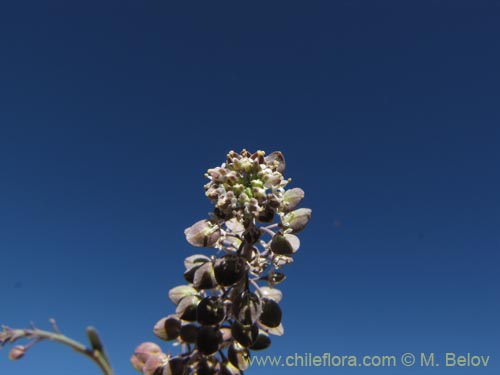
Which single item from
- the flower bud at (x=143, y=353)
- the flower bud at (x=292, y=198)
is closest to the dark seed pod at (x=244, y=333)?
the flower bud at (x=143, y=353)

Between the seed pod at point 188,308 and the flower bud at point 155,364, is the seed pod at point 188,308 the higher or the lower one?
the higher one

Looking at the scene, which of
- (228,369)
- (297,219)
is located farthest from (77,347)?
(297,219)

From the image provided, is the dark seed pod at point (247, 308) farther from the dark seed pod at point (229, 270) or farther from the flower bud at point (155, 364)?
the flower bud at point (155, 364)

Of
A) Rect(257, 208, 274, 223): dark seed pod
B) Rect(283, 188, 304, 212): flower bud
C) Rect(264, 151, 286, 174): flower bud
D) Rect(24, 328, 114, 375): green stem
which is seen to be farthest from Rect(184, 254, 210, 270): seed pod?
Rect(24, 328, 114, 375): green stem

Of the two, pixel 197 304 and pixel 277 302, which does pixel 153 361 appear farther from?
pixel 277 302

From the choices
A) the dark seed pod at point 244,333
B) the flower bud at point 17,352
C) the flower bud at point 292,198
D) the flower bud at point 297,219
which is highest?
the flower bud at point 292,198

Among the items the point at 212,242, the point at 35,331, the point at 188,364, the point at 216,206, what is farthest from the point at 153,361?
the point at 35,331

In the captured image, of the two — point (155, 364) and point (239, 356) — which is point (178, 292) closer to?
point (155, 364)
